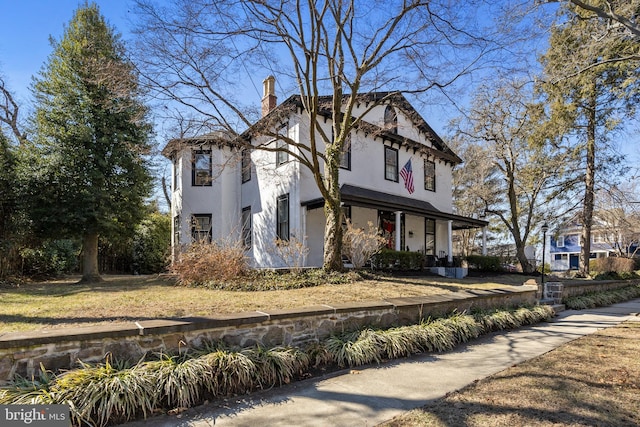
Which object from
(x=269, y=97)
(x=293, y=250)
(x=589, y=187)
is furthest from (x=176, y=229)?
(x=589, y=187)

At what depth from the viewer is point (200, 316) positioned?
480 centimetres

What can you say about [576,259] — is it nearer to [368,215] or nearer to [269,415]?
[368,215]

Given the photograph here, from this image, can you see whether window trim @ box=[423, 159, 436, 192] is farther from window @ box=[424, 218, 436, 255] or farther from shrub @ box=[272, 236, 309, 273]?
shrub @ box=[272, 236, 309, 273]

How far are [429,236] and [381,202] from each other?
235 inches

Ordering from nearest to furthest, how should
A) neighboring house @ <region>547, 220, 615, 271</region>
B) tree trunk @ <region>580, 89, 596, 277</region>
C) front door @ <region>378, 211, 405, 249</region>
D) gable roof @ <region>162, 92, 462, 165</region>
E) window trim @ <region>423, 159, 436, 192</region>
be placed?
gable roof @ <region>162, 92, 462, 165</region> → front door @ <region>378, 211, 405, 249</region> → tree trunk @ <region>580, 89, 596, 277</region> → window trim @ <region>423, 159, 436, 192</region> → neighboring house @ <region>547, 220, 615, 271</region>

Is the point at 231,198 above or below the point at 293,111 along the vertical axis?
below

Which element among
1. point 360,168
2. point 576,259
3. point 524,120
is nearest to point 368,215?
point 360,168

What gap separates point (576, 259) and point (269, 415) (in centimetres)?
4795

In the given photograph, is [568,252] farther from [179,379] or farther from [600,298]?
[179,379]

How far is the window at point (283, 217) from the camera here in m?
13.4

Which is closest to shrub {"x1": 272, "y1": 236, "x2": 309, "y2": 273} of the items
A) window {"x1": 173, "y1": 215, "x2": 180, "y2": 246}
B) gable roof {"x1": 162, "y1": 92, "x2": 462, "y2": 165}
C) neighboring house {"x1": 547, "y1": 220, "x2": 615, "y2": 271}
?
gable roof {"x1": 162, "y1": 92, "x2": 462, "y2": 165}

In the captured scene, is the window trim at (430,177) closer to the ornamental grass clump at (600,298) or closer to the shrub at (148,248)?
the ornamental grass clump at (600,298)

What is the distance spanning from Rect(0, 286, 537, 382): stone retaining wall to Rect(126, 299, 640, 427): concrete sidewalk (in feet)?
2.54

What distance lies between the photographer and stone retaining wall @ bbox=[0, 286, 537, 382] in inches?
141
